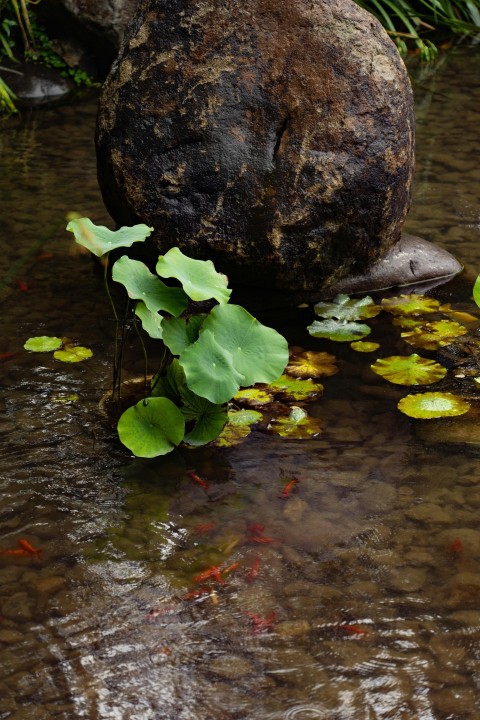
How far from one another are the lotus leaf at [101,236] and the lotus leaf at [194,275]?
4.7 inches

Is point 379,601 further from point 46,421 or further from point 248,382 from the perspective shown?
point 46,421

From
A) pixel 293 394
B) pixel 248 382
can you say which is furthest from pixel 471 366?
pixel 248 382

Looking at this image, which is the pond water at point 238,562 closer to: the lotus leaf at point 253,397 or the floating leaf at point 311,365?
the floating leaf at point 311,365

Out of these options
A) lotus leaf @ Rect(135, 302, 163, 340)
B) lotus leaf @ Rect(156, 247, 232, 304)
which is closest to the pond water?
lotus leaf @ Rect(135, 302, 163, 340)

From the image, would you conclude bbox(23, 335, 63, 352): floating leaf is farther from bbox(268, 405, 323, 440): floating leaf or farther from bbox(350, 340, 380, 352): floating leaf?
bbox(350, 340, 380, 352): floating leaf

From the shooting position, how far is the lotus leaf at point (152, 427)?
3.40 m

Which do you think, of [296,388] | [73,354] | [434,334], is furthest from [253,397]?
[434,334]

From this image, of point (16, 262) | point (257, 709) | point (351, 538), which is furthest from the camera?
point (16, 262)

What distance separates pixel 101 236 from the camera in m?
3.34

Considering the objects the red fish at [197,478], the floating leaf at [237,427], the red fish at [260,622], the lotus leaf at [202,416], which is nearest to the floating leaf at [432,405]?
the floating leaf at [237,427]

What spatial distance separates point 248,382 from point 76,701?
1213 millimetres

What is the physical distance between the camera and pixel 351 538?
10.1ft

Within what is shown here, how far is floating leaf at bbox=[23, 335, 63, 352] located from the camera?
13.8 ft

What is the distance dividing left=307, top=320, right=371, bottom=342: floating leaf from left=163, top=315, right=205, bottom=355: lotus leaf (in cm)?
106
